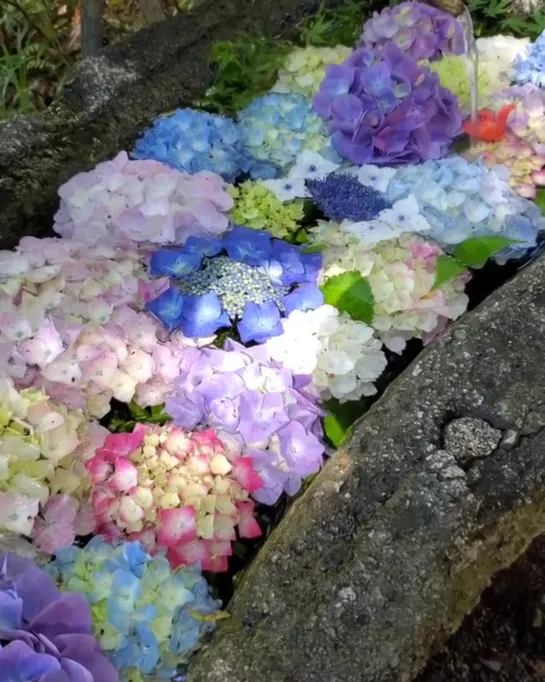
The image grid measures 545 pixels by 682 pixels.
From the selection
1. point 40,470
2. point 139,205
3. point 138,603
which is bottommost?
point 138,603

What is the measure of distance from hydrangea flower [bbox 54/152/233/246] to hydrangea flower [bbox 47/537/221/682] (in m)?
0.68

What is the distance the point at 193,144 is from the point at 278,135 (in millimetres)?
229

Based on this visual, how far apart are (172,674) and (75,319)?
658 millimetres

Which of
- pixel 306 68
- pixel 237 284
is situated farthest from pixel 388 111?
pixel 237 284

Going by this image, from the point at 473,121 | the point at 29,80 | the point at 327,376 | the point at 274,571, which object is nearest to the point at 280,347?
the point at 327,376

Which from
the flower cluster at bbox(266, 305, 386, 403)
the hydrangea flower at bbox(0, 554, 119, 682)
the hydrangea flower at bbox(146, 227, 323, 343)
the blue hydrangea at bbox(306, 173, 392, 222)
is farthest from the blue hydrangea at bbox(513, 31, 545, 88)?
the hydrangea flower at bbox(0, 554, 119, 682)

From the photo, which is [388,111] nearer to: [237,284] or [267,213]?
[267,213]

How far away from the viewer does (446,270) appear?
1.61 meters

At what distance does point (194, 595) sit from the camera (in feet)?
3.89

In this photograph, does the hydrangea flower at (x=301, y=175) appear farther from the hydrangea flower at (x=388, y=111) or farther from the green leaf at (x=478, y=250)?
the green leaf at (x=478, y=250)

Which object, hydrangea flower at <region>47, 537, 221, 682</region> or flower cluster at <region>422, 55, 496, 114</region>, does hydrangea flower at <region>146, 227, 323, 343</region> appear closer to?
hydrangea flower at <region>47, 537, 221, 682</region>

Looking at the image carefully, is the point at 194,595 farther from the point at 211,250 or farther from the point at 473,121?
the point at 473,121

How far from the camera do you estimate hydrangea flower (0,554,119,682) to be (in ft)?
3.16

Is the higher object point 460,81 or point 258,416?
point 460,81
